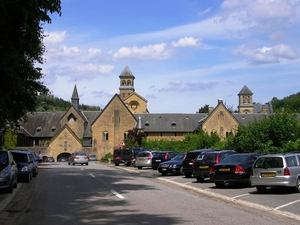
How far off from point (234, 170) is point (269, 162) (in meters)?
2.85

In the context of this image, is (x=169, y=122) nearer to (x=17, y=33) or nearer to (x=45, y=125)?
(x=45, y=125)

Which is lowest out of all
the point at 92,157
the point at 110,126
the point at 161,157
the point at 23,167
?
the point at 23,167

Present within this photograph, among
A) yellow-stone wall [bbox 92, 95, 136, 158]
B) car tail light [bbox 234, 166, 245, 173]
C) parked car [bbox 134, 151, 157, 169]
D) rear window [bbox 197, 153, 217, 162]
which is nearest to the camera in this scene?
car tail light [bbox 234, 166, 245, 173]

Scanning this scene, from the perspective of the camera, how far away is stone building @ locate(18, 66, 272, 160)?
90.1 meters

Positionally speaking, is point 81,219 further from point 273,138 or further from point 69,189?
point 273,138

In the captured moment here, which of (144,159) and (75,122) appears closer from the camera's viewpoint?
(144,159)

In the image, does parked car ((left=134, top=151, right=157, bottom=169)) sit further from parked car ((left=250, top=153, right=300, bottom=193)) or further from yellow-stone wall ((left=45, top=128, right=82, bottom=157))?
yellow-stone wall ((left=45, top=128, right=82, bottom=157))

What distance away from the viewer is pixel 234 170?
2206 centimetres

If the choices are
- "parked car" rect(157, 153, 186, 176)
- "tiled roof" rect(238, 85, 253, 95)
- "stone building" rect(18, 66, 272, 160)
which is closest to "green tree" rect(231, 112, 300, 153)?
"parked car" rect(157, 153, 186, 176)

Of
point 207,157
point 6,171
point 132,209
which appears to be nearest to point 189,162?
point 207,157

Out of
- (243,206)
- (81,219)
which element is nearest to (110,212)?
(81,219)

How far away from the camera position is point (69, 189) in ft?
73.5

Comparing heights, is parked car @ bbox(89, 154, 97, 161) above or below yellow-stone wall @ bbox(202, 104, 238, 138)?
below

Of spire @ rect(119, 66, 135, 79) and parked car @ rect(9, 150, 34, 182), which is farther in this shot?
spire @ rect(119, 66, 135, 79)
